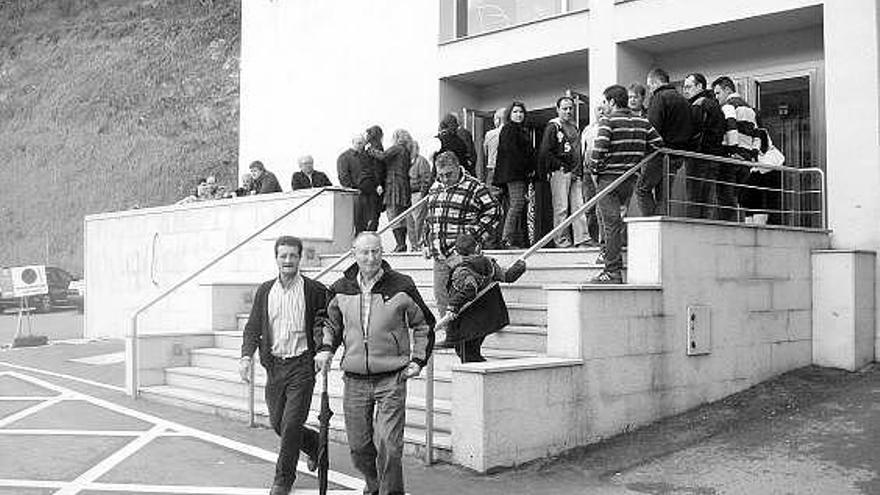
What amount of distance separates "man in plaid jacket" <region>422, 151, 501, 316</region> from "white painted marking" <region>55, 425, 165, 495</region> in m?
2.93

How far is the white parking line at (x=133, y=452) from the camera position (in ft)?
22.6

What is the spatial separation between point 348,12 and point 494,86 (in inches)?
121

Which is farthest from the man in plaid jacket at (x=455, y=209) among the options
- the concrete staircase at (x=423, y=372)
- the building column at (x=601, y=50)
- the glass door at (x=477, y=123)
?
the glass door at (x=477, y=123)

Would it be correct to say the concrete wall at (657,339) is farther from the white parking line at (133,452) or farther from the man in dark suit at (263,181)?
the man in dark suit at (263,181)

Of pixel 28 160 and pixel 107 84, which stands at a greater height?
pixel 107 84

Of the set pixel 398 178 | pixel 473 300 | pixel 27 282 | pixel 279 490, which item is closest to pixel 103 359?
pixel 27 282

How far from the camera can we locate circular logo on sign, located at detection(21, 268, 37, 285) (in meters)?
17.6

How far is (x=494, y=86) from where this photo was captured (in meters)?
15.3

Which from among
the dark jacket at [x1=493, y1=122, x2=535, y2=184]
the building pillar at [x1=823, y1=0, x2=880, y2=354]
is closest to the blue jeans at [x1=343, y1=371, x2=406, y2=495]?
the dark jacket at [x1=493, y1=122, x2=535, y2=184]

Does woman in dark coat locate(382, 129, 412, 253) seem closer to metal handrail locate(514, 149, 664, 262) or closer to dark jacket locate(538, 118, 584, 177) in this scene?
dark jacket locate(538, 118, 584, 177)

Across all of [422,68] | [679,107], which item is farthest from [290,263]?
[422,68]

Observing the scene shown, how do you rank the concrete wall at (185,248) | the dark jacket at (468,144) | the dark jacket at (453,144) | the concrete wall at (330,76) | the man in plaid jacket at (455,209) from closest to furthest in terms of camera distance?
1. the man in plaid jacket at (455,209)
2. the dark jacket at (453,144)
3. the dark jacket at (468,144)
4. the concrete wall at (185,248)
5. the concrete wall at (330,76)

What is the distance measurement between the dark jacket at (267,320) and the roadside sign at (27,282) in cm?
1233

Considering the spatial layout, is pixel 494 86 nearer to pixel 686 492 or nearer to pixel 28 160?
pixel 686 492
